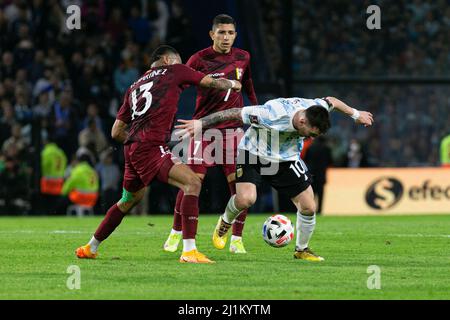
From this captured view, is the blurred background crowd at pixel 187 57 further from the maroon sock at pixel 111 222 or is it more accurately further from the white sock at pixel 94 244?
the maroon sock at pixel 111 222

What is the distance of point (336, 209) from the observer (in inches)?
830

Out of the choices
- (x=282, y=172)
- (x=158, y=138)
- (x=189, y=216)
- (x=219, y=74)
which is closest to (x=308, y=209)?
→ (x=282, y=172)

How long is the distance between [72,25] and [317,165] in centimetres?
546

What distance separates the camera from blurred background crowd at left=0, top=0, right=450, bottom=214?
2142 centimetres

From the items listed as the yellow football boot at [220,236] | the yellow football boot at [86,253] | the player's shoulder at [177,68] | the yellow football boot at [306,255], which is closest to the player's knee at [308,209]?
the yellow football boot at [306,255]

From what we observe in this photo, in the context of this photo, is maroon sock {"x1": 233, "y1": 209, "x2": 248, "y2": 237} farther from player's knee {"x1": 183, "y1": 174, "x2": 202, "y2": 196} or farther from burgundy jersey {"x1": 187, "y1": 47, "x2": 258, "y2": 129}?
player's knee {"x1": 183, "y1": 174, "x2": 202, "y2": 196}

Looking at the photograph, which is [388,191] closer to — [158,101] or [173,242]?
[173,242]

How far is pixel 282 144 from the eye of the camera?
11.5m

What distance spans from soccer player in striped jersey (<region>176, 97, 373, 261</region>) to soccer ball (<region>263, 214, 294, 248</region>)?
25cm

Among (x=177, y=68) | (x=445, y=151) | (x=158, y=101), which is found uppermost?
(x=177, y=68)

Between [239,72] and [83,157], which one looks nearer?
[239,72]

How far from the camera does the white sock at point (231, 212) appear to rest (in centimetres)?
1213

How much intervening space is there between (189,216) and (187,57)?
12656mm
